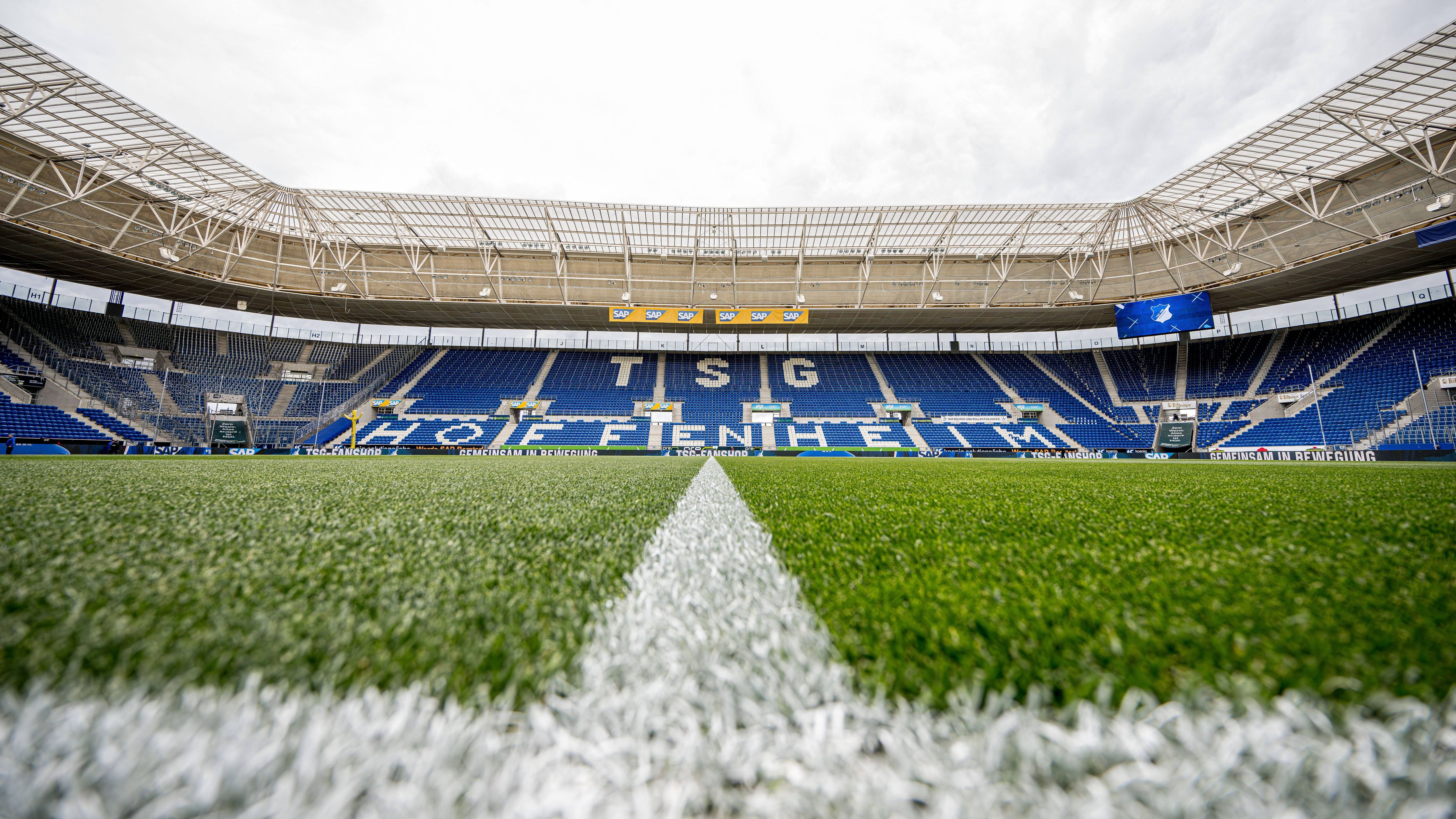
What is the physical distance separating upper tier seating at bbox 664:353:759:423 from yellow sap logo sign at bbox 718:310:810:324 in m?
3.74

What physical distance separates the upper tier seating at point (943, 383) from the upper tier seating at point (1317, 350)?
977 cm

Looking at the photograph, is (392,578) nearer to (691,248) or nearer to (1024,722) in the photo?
(1024,722)

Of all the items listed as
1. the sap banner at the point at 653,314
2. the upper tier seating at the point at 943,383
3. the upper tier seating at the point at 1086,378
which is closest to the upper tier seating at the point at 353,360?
the sap banner at the point at 653,314

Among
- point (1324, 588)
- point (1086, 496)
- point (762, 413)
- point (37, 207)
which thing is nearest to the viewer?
point (1324, 588)

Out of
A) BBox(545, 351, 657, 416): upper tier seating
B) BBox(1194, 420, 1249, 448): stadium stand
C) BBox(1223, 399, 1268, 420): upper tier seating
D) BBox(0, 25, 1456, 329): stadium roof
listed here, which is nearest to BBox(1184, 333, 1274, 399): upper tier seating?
BBox(1223, 399, 1268, 420): upper tier seating

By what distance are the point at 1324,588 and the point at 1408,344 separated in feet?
97.7

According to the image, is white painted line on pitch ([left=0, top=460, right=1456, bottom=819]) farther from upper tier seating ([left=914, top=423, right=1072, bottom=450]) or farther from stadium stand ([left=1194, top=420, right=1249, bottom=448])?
stadium stand ([left=1194, top=420, right=1249, bottom=448])

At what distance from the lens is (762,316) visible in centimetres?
2333

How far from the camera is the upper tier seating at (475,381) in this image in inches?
936

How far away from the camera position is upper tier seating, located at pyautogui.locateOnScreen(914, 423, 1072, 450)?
A: 71.3ft

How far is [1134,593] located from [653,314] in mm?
23086

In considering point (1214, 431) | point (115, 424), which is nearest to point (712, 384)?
point (1214, 431)

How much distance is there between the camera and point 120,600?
0.75 meters

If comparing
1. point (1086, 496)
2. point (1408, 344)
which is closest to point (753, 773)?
point (1086, 496)
